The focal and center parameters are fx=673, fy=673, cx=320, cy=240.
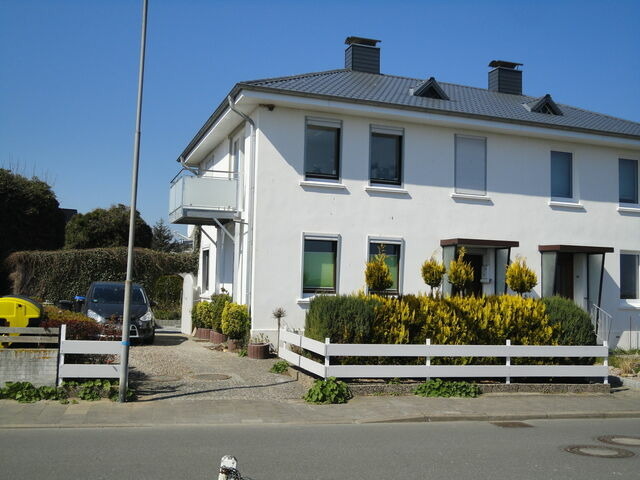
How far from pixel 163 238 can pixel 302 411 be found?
47553 millimetres

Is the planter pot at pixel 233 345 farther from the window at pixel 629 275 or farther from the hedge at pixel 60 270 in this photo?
the window at pixel 629 275

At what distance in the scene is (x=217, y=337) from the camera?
19.0 m

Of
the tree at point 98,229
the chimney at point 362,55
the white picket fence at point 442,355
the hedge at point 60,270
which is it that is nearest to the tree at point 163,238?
the tree at point 98,229

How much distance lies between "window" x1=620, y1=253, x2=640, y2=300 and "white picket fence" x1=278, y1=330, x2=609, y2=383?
8358 millimetres

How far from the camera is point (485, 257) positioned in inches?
778

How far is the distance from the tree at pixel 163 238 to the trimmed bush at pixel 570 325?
4347 cm

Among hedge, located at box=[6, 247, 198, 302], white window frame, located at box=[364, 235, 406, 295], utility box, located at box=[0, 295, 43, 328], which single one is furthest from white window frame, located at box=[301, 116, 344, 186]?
hedge, located at box=[6, 247, 198, 302]

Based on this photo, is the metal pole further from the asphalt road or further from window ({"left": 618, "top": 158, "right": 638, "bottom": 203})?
window ({"left": 618, "top": 158, "right": 638, "bottom": 203})

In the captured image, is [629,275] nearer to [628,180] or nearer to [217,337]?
[628,180]

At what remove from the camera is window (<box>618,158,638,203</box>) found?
856 inches

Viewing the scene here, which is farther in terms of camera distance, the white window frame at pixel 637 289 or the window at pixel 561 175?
the white window frame at pixel 637 289

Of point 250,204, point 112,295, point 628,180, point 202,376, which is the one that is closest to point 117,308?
point 112,295

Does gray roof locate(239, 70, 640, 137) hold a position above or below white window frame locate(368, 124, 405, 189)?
above

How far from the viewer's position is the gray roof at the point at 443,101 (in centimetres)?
1795
